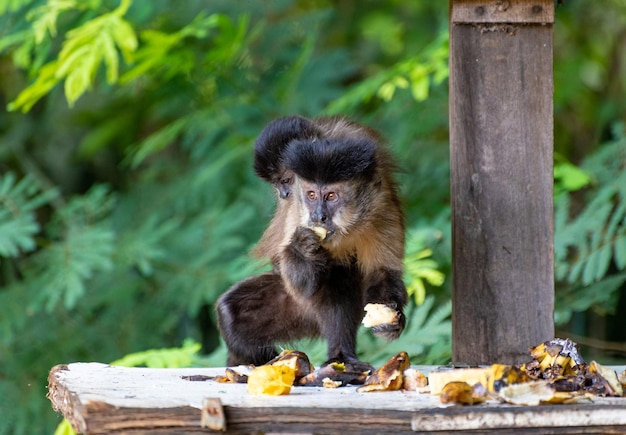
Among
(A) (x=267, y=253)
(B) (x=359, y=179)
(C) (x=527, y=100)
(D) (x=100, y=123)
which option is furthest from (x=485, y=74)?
(D) (x=100, y=123)

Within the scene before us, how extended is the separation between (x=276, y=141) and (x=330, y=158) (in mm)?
492

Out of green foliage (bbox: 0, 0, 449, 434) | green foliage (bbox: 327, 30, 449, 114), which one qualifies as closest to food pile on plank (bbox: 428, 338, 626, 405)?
green foliage (bbox: 0, 0, 449, 434)

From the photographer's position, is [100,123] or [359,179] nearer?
[359,179]

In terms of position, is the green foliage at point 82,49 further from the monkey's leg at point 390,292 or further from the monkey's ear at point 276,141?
the monkey's leg at point 390,292

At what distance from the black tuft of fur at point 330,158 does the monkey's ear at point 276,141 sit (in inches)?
12.1

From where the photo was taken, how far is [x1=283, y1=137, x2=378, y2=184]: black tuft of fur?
4.27 m

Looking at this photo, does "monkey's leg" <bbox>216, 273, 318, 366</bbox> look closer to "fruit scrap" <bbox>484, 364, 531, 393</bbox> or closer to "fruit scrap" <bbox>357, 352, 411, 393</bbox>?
"fruit scrap" <bbox>357, 352, 411, 393</bbox>

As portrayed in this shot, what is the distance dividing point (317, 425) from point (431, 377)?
0.55 meters

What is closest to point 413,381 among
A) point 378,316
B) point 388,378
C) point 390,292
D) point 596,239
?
point 388,378

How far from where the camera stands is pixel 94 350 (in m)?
7.67

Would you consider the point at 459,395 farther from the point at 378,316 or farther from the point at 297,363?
the point at 378,316

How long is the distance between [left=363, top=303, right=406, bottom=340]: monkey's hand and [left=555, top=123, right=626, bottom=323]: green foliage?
233 centimetres

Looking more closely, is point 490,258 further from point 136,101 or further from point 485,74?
point 136,101

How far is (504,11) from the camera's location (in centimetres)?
406
